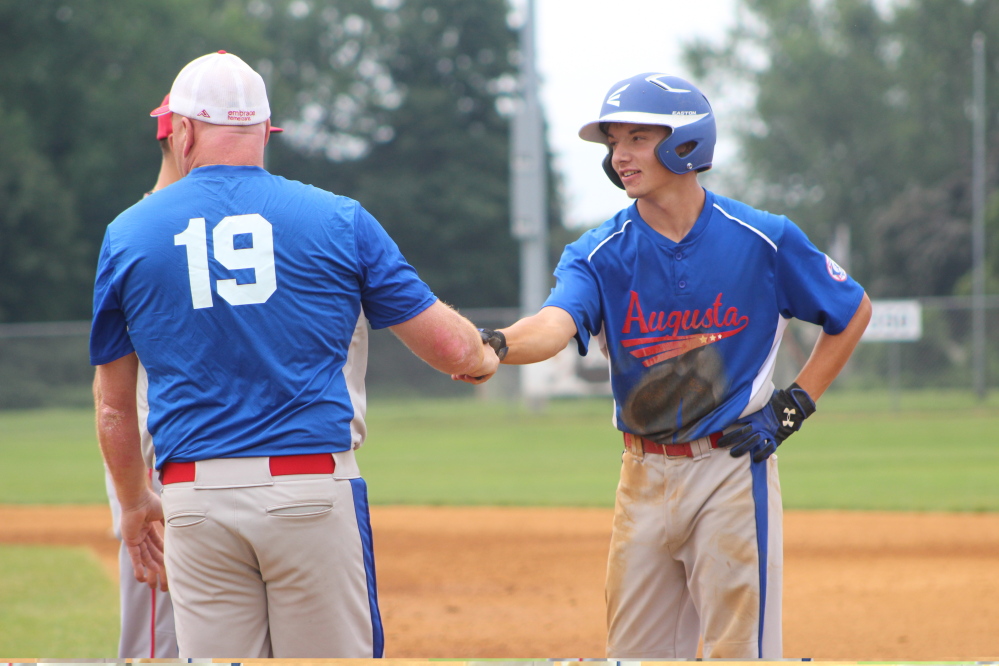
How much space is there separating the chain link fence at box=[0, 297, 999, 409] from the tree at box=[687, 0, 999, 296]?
849 inches

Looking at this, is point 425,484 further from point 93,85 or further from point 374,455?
point 93,85

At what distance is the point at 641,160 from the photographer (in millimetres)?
3527

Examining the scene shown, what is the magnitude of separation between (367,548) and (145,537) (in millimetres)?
969

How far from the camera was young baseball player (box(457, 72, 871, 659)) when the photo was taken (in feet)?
11.0

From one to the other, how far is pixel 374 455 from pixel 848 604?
1073 centimetres

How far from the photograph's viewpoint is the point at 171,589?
290 centimetres

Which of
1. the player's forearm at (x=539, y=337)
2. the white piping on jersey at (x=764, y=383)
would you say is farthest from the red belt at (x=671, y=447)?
the player's forearm at (x=539, y=337)

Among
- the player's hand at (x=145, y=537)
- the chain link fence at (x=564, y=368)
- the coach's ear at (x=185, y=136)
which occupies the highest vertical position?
the coach's ear at (x=185, y=136)

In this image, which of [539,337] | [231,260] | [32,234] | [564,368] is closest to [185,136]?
[231,260]

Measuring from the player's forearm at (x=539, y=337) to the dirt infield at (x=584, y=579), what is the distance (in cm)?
269

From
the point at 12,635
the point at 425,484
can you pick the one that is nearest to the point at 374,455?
the point at 425,484

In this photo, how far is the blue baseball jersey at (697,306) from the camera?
11.3ft

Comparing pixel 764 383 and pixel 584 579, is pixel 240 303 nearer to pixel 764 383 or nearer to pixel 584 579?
pixel 764 383

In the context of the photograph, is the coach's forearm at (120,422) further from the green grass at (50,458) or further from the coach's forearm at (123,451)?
the green grass at (50,458)
